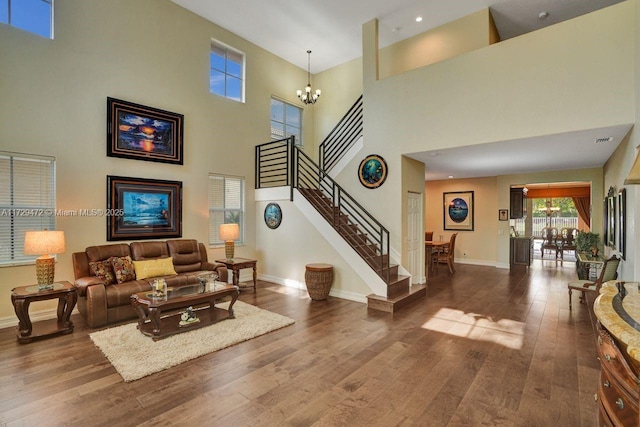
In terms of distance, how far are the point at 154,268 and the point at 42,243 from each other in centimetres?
149

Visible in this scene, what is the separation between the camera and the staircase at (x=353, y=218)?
530 cm

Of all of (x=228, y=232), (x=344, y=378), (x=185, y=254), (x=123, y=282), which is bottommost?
(x=344, y=378)

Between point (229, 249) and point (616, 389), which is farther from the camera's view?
point (229, 249)

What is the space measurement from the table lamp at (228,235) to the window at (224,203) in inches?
21.3

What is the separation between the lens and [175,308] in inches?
162

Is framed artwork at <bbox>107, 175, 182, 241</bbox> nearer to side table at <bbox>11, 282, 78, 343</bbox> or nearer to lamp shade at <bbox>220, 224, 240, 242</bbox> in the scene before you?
lamp shade at <bbox>220, 224, 240, 242</bbox>

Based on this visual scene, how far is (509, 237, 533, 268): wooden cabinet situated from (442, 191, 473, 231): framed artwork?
4.09 ft

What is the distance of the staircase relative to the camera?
17.4ft

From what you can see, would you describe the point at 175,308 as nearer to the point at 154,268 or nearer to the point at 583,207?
the point at 154,268

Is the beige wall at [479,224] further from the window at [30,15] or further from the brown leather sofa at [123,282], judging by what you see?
the window at [30,15]

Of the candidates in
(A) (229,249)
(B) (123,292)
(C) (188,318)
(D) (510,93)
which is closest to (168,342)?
(C) (188,318)

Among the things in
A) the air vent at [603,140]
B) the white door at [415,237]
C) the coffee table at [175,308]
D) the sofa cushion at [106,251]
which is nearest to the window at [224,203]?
the sofa cushion at [106,251]

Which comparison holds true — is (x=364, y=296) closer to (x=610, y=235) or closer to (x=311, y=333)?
(x=311, y=333)

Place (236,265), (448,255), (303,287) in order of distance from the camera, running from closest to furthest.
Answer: (236,265) < (303,287) < (448,255)
